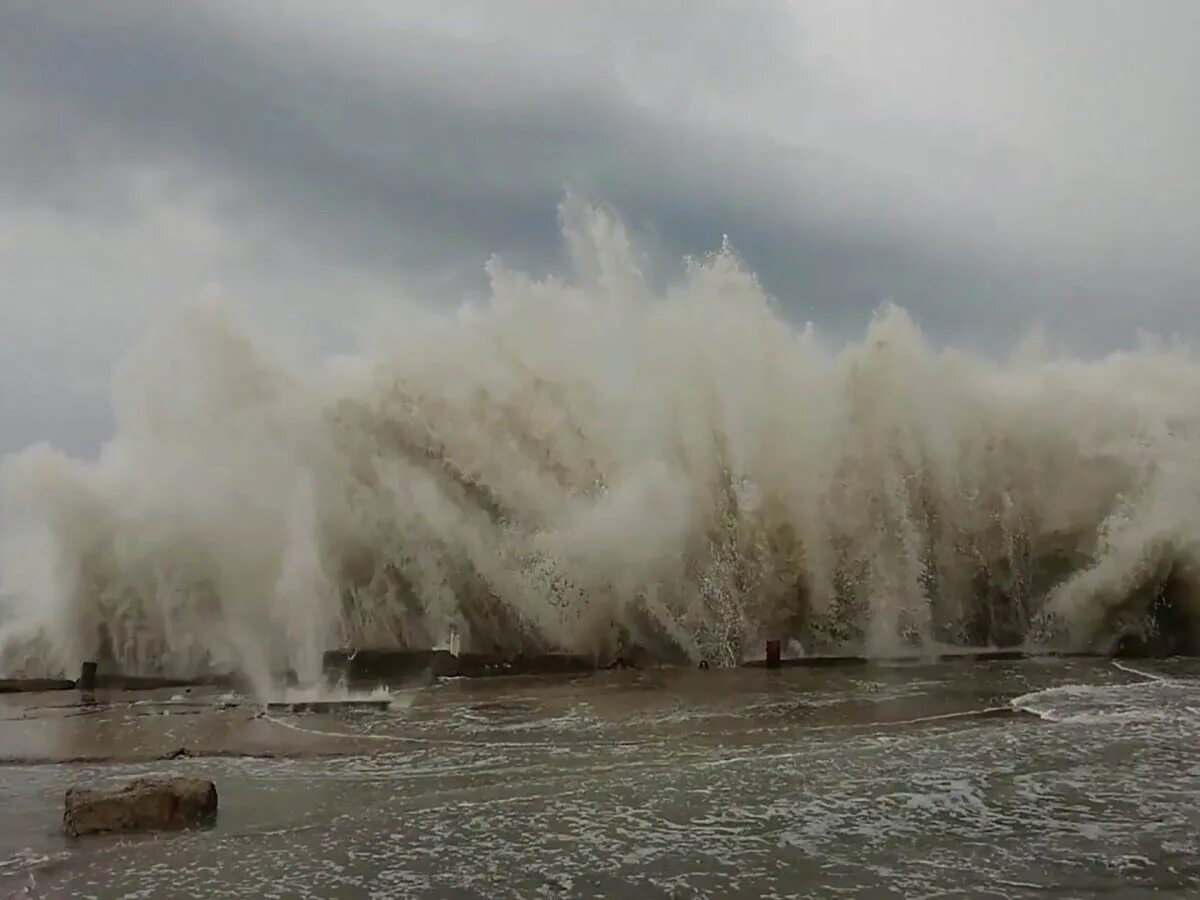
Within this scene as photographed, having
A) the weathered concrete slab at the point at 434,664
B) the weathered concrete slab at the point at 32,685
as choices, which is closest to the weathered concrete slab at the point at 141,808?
the weathered concrete slab at the point at 434,664

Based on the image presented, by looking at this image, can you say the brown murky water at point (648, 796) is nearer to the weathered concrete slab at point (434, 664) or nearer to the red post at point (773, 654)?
the weathered concrete slab at point (434, 664)

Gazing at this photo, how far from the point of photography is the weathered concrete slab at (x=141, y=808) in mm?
5609

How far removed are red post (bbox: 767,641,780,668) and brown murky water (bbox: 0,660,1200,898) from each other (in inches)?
123

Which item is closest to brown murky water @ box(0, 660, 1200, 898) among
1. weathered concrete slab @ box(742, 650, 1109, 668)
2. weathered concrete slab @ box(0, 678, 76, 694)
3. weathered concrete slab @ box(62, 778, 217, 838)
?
weathered concrete slab @ box(62, 778, 217, 838)

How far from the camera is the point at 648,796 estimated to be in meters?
6.29

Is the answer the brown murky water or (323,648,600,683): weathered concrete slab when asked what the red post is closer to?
(323,648,600,683): weathered concrete slab

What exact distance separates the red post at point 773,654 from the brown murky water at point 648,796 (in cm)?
314

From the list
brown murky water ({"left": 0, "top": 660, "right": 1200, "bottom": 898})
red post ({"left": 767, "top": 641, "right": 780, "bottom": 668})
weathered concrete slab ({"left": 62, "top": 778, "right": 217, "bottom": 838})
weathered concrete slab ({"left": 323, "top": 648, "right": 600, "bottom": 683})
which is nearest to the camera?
brown murky water ({"left": 0, "top": 660, "right": 1200, "bottom": 898})

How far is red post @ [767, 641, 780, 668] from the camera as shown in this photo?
13758 millimetres

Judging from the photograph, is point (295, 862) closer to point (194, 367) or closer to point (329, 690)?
point (329, 690)

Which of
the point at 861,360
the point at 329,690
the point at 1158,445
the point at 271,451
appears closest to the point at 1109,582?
the point at 1158,445

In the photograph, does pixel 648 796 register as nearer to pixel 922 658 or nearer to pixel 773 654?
pixel 773 654

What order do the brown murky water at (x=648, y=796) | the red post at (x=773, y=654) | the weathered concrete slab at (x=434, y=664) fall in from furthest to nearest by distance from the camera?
the red post at (x=773, y=654), the weathered concrete slab at (x=434, y=664), the brown murky water at (x=648, y=796)

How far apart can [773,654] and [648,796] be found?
310 inches
